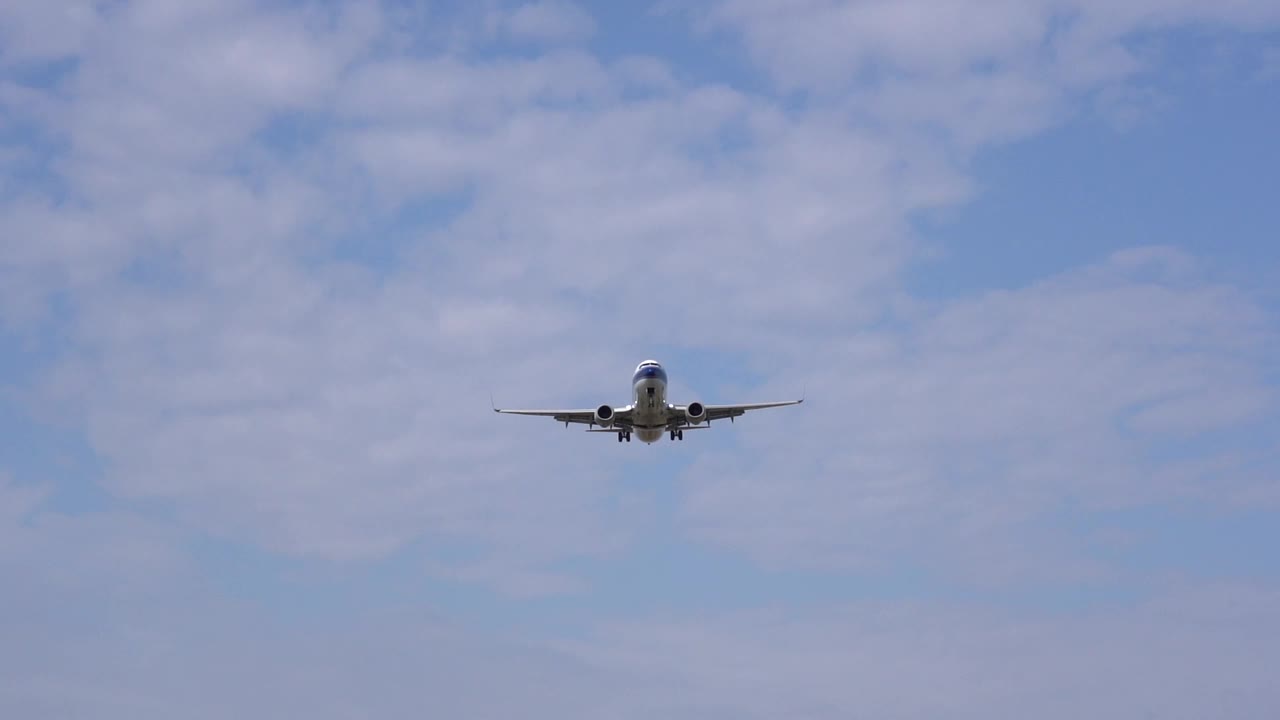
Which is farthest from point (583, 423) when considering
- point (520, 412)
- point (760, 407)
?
point (760, 407)

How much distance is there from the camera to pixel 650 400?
106250 millimetres

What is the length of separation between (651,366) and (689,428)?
762cm

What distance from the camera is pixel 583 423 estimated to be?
116m

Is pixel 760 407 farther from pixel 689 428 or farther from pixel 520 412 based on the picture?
pixel 520 412

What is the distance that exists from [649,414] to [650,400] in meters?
1.41

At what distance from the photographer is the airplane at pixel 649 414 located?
107 meters

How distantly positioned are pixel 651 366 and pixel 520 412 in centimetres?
1186

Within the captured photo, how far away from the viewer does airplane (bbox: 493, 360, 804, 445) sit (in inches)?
4200

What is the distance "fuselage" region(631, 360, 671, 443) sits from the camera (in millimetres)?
106250

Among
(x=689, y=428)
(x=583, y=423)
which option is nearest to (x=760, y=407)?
(x=689, y=428)

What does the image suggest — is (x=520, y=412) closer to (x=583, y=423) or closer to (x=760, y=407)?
(x=583, y=423)

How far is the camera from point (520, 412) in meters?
115

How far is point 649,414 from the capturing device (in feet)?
352

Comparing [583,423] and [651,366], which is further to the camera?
[583,423]
